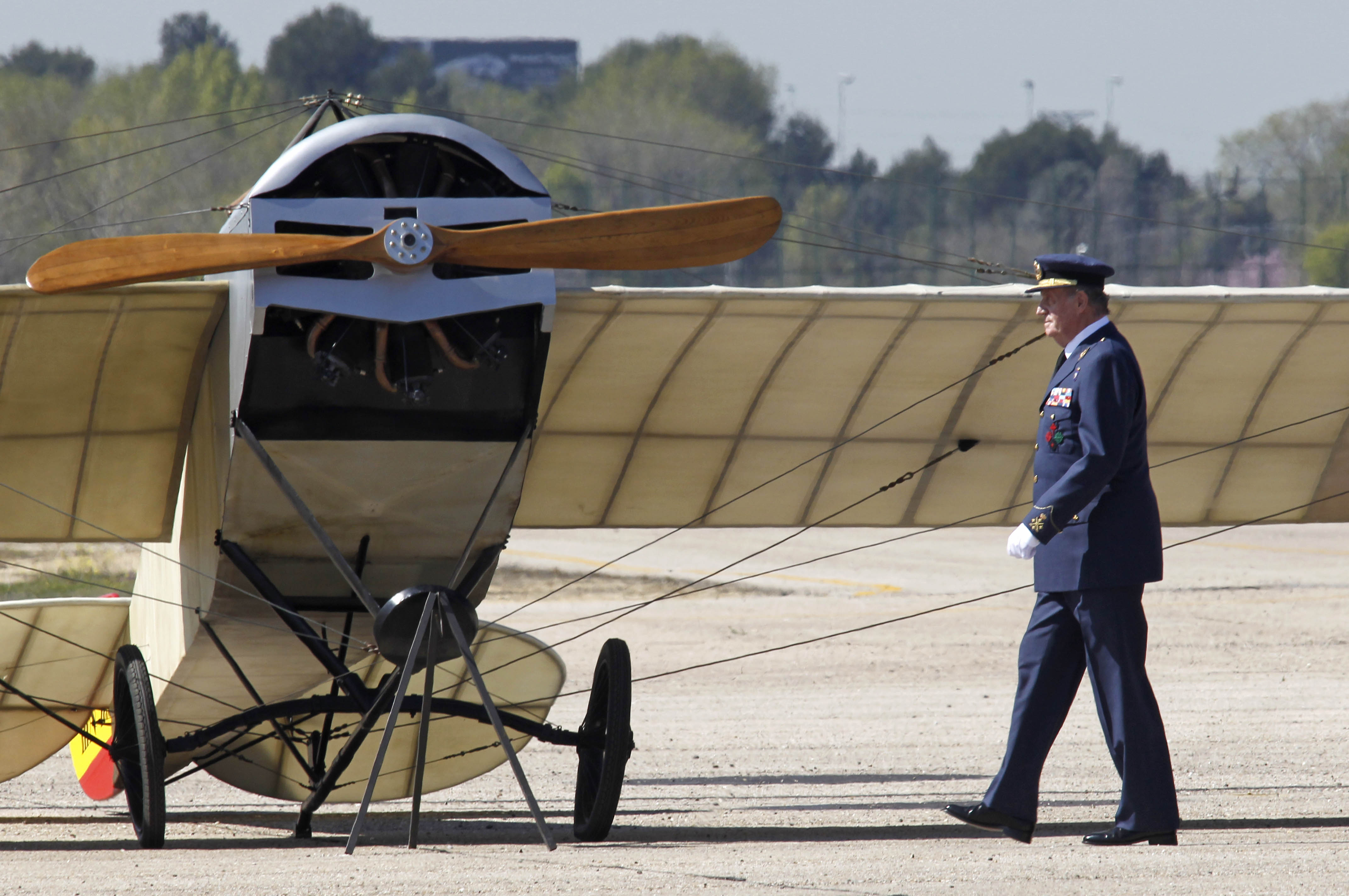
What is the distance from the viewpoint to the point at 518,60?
149 meters

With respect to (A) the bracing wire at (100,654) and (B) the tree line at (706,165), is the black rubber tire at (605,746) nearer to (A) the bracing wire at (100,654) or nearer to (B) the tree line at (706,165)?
(A) the bracing wire at (100,654)

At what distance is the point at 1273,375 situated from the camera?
8.30 m

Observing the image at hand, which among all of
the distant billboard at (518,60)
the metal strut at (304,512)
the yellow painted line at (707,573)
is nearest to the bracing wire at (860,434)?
the metal strut at (304,512)

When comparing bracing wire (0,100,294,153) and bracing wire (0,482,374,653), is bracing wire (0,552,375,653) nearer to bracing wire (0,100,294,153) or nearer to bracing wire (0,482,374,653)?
bracing wire (0,482,374,653)

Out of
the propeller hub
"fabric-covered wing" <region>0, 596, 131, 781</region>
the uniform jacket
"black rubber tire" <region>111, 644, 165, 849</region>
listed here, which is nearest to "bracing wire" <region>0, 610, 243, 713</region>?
"fabric-covered wing" <region>0, 596, 131, 781</region>

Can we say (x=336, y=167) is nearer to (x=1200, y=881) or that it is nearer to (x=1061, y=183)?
(x=1200, y=881)

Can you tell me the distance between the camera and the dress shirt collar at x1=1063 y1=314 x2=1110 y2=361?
559cm

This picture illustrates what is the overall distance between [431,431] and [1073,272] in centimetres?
264

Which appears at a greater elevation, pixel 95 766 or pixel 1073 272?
pixel 1073 272

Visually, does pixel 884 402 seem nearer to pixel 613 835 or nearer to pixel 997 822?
pixel 613 835

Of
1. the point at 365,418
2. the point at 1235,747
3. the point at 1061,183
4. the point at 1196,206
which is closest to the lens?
the point at 365,418

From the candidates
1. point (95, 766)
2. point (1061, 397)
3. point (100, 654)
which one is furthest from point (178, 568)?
point (1061, 397)

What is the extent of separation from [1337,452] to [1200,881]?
16.7ft

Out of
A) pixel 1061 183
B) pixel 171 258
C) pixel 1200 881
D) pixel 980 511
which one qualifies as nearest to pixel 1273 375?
pixel 980 511
